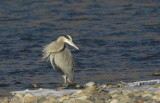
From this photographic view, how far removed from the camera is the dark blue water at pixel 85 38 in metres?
9.74

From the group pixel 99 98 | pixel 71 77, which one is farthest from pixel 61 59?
pixel 99 98

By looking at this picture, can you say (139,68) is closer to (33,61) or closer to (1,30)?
(33,61)

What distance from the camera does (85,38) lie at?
43.0 feet

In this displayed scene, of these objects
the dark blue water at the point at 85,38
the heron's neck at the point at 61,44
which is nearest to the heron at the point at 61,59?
the heron's neck at the point at 61,44

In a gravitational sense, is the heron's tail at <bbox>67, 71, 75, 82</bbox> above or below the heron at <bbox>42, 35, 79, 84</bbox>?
below

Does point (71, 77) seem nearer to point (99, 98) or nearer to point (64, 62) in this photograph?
point (64, 62)

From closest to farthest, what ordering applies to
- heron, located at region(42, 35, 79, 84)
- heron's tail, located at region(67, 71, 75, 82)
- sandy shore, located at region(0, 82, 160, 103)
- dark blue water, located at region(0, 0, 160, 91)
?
sandy shore, located at region(0, 82, 160, 103)
heron's tail, located at region(67, 71, 75, 82)
heron, located at region(42, 35, 79, 84)
dark blue water, located at region(0, 0, 160, 91)

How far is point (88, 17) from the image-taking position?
1598 centimetres

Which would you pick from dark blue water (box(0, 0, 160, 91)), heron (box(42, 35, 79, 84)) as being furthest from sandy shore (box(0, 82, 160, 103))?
heron (box(42, 35, 79, 84))

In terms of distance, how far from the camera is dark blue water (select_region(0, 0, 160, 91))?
9742mm

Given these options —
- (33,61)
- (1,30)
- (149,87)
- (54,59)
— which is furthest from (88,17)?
(149,87)

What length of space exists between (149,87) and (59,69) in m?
3.11

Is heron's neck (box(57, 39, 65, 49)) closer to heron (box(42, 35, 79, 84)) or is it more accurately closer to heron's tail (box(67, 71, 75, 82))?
heron (box(42, 35, 79, 84))

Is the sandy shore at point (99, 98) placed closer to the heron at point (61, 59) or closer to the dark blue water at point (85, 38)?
the dark blue water at point (85, 38)
